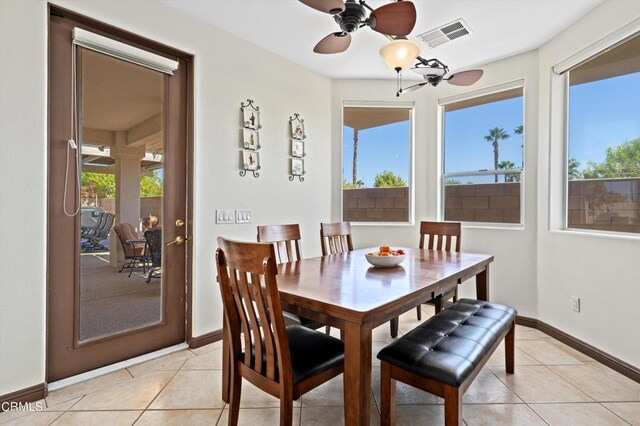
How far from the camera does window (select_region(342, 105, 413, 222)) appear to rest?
4035 millimetres

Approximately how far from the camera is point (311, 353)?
1.54 m

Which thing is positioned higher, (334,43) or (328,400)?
(334,43)

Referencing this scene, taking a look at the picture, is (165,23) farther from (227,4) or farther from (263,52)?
(263,52)

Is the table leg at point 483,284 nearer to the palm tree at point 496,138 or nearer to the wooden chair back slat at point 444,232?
the wooden chair back slat at point 444,232

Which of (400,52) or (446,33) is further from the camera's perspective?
(446,33)

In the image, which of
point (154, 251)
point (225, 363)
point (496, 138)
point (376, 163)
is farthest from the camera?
point (376, 163)

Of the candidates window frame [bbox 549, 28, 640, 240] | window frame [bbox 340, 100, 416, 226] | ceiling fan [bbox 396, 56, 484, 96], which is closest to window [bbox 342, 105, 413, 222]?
→ window frame [bbox 340, 100, 416, 226]

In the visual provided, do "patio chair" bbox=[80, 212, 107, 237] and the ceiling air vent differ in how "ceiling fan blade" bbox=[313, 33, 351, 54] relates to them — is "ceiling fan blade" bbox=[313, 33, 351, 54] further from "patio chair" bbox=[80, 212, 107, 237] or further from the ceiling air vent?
"patio chair" bbox=[80, 212, 107, 237]

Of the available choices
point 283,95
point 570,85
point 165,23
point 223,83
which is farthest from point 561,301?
point 165,23

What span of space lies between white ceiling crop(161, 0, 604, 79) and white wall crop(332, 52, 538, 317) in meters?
0.31

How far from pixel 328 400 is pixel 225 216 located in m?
1.69

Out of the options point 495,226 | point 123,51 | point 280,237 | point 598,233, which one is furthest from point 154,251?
point 598,233

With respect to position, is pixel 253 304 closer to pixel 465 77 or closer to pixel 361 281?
pixel 361 281

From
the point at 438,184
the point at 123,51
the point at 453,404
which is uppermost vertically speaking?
the point at 123,51
